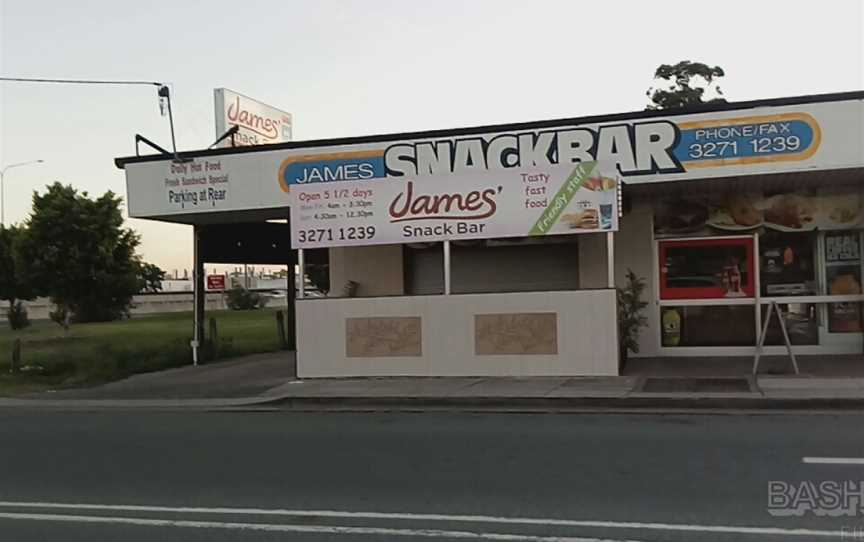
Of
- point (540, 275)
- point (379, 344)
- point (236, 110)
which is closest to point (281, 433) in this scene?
point (379, 344)

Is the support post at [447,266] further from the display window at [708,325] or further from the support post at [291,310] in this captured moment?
the support post at [291,310]

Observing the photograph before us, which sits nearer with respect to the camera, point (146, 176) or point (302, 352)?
point (302, 352)

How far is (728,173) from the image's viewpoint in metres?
13.7

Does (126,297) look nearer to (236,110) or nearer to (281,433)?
(236,110)

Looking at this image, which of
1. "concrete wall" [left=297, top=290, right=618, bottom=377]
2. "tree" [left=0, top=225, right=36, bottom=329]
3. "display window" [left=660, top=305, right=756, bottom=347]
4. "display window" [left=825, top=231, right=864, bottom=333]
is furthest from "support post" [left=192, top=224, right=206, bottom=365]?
"tree" [left=0, top=225, right=36, bottom=329]

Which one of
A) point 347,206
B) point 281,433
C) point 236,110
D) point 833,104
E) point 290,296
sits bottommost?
point 281,433

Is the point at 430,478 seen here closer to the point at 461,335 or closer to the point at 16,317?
the point at 461,335

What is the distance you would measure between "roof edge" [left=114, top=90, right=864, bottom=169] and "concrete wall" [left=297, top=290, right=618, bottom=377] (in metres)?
3.12

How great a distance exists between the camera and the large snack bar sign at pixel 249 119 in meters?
18.7

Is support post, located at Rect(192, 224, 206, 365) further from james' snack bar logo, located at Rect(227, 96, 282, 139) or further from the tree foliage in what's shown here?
the tree foliage

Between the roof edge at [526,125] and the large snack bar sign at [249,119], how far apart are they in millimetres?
2402

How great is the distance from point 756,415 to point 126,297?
80.7 ft

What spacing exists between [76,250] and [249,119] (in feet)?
37.9

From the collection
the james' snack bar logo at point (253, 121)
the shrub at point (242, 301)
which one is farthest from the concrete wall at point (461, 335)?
the shrub at point (242, 301)
